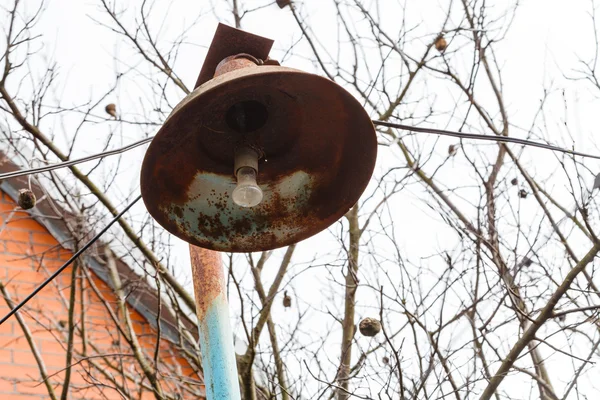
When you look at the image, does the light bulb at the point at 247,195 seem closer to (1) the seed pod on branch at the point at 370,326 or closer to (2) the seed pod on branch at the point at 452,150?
(1) the seed pod on branch at the point at 370,326

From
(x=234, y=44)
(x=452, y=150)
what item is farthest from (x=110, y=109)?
(x=234, y=44)

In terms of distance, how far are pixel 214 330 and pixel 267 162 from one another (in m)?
0.63

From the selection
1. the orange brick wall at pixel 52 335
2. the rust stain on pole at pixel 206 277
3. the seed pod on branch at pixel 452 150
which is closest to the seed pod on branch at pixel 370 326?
the rust stain on pole at pixel 206 277

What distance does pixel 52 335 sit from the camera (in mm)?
5281

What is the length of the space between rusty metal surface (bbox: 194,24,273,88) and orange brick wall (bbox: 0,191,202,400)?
295 centimetres

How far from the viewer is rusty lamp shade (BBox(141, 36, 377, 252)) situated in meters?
2.09

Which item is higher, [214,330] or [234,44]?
[234,44]

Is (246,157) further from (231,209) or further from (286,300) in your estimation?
(286,300)

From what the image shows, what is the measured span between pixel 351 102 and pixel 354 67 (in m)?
3.73

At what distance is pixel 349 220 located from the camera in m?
5.39

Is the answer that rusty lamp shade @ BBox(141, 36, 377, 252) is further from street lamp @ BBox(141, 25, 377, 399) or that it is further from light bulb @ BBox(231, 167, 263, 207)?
light bulb @ BBox(231, 167, 263, 207)

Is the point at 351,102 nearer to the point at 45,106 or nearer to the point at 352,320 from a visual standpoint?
the point at 352,320

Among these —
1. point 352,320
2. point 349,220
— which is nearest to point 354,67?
point 349,220

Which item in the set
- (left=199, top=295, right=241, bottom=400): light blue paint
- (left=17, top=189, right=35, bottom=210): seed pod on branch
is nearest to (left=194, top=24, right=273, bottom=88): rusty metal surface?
(left=199, top=295, right=241, bottom=400): light blue paint
